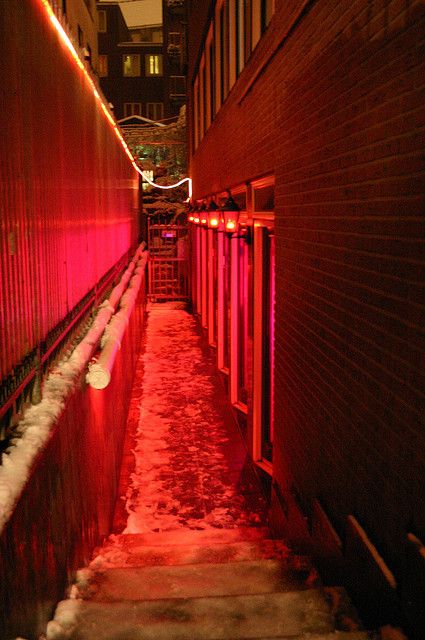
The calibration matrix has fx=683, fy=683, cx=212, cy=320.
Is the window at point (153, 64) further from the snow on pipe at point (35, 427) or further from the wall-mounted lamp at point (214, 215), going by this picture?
the snow on pipe at point (35, 427)

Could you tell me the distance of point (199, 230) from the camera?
16.9 metres

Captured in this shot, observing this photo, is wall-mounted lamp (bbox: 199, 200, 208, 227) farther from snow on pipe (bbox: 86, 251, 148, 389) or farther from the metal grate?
the metal grate

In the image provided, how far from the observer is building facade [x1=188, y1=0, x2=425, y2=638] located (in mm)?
2820

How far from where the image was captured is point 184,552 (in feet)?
18.2

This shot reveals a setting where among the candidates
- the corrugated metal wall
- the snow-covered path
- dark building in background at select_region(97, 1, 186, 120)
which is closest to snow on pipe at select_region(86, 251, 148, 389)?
the corrugated metal wall

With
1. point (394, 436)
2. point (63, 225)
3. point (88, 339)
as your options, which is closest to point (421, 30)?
point (394, 436)

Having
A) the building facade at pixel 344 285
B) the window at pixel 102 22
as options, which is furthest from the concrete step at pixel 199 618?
the window at pixel 102 22

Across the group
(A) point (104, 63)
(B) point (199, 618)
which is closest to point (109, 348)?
(B) point (199, 618)

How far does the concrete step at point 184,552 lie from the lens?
17.2ft

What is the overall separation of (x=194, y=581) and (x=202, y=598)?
79 cm

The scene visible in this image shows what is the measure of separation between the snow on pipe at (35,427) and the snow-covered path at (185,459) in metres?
2.54

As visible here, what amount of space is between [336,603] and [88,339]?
2570mm

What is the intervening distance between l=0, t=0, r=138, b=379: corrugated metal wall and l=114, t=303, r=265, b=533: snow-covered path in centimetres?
251

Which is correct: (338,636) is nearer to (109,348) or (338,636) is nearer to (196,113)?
(109,348)
